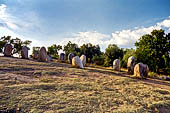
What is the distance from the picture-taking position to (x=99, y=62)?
2444 centimetres

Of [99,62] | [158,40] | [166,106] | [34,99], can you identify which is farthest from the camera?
[99,62]

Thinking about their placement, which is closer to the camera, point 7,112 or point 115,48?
point 7,112

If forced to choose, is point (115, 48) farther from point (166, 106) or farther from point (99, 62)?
point (166, 106)

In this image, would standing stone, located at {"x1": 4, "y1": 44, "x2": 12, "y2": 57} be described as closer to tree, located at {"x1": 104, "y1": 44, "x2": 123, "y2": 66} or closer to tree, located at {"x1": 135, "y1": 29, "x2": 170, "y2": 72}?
tree, located at {"x1": 104, "y1": 44, "x2": 123, "y2": 66}

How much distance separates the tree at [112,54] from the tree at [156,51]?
4997mm

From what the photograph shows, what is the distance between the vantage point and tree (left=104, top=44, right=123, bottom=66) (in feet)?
71.7

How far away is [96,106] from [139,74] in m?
8.18

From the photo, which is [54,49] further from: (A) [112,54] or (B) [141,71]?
(B) [141,71]

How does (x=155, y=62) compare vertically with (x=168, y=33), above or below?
below

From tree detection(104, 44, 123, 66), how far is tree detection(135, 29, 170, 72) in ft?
16.4

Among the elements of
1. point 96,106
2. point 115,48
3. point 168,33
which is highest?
point 168,33

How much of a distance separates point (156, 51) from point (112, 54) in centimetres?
764

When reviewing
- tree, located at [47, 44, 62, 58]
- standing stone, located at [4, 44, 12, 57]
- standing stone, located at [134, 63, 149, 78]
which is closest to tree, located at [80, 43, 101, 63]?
tree, located at [47, 44, 62, 58]

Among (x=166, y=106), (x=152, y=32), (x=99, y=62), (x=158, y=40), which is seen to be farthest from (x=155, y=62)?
(x=166, y=106)
